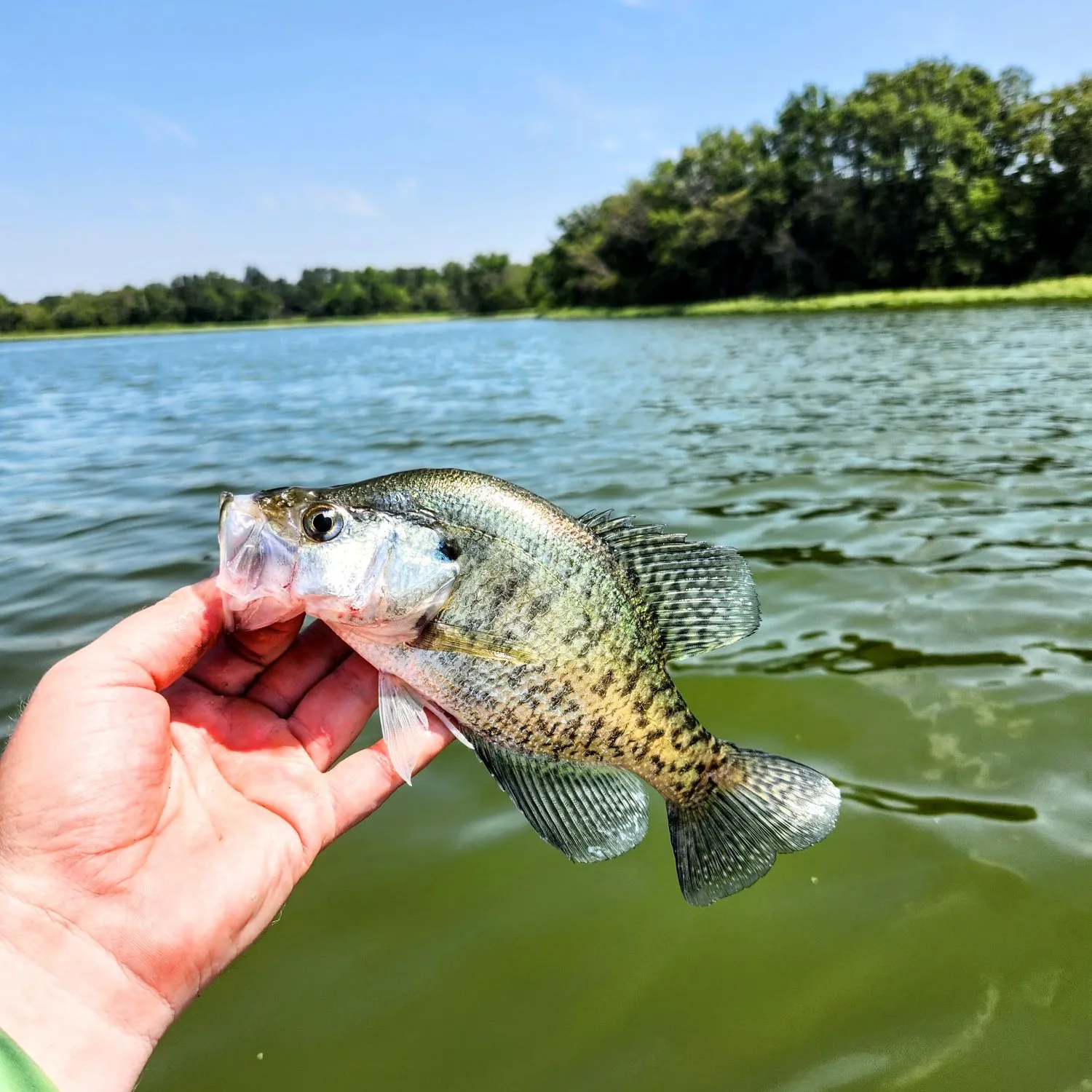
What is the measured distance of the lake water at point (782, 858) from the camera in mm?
2949

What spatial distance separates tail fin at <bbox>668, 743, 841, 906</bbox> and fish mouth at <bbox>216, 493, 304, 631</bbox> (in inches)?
64.8

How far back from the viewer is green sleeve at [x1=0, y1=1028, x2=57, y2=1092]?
5.68 ft

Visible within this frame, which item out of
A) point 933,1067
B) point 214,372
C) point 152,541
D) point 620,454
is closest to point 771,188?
point 214,372

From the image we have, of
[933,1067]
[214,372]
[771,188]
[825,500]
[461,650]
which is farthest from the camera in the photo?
[771,188]

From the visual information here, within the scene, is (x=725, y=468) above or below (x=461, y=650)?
below

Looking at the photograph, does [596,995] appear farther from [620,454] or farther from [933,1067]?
[620,454]

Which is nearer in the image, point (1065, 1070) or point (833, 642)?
point (1065, 1070)

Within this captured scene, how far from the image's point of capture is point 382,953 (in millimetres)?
3434

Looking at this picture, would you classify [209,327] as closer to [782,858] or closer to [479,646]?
[782,858]

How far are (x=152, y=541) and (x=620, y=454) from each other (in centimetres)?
699

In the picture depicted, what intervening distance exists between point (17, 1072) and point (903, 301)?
59.9 meters

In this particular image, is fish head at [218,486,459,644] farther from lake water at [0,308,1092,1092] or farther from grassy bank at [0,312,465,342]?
grassy bank at [0,312,465,342]

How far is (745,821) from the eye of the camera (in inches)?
113

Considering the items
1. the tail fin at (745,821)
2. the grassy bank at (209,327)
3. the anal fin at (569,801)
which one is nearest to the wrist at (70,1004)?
the anal fin at (569,801)
